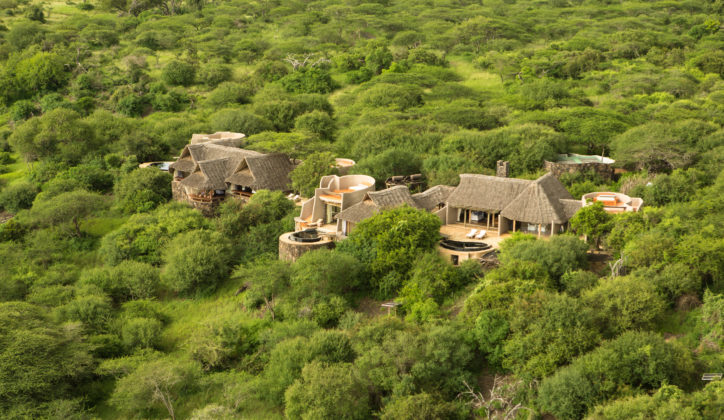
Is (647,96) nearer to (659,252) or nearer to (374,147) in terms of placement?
(374,147)

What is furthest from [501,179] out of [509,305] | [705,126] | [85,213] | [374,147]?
[85,213]

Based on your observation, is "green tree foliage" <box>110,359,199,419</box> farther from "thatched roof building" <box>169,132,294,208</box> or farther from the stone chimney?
the stone chimney

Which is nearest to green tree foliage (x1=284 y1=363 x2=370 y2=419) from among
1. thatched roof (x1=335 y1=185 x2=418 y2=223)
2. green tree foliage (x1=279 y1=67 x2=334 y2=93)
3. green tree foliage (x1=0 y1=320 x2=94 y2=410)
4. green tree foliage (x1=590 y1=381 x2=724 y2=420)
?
green tree foliage (x1=590 y1=381 x2=724 y2=420)

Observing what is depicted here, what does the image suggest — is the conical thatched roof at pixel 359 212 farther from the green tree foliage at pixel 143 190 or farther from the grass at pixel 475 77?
the grass at pixel 475 77

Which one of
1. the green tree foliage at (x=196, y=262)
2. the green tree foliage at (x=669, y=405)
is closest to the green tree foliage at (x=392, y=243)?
the green tree foliage at (x=196, y=262)

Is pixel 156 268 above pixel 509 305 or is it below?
below

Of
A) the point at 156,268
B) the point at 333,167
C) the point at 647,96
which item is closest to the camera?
the point at 156,268

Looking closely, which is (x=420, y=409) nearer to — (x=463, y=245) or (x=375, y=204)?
(x=463, y=245)
